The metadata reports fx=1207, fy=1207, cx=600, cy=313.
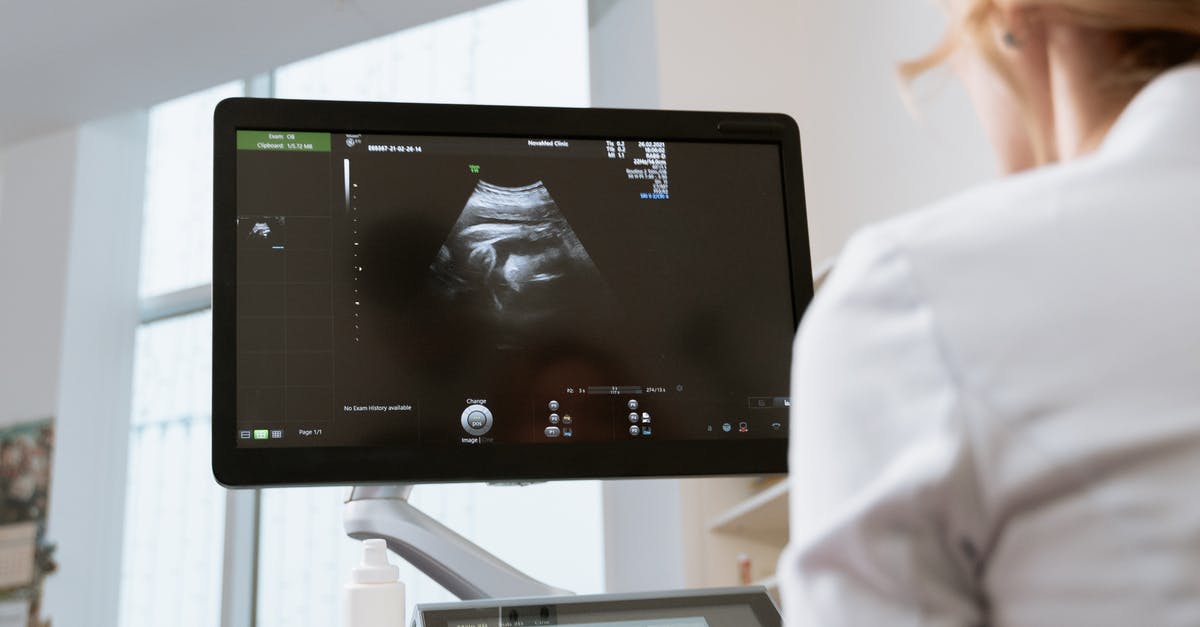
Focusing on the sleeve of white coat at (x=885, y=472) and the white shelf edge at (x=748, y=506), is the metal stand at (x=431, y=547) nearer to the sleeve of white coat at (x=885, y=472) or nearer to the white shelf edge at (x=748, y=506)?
the sleeve of white coat at (x=885, y=472)

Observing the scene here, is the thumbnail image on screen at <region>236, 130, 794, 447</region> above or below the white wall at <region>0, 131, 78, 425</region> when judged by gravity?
below

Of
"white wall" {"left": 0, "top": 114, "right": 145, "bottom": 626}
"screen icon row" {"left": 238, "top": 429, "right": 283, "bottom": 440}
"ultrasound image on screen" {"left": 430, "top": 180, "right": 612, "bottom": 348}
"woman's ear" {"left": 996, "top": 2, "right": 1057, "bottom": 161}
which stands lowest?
"screen icon row" {"left": 238, "top": 429, "right": 283, "bottom": 440}

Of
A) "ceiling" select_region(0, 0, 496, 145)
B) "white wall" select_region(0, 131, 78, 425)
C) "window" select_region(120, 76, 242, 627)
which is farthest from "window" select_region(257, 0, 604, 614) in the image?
"white wall" select_region(0, 131, 78, 425)

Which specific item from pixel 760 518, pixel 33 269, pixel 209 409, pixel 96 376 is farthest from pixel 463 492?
pixel 33 269

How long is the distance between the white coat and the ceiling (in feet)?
10.6

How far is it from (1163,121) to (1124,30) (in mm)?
93

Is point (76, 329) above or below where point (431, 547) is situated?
above

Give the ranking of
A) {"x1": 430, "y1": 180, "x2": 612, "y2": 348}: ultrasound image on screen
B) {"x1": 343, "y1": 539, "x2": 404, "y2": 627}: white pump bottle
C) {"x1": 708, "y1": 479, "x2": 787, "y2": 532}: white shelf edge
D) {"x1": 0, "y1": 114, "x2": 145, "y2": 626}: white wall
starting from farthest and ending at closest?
{"x1": 0, "y1": 114, "x2": 145, "y2": 626}: white wall < {"x1": 708, "y1": 479, "x2": 787, "y2": 532}: white shelf edge < {"x1": 430, "y1": 180, "x2": 612, "y2": 348}: ultrasound image on screen < {"x1": 343, "y1": 539, "x2": 404, "y2": 627}: white pump bottle

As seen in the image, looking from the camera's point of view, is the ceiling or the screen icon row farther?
the ceiling

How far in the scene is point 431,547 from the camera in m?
1.29

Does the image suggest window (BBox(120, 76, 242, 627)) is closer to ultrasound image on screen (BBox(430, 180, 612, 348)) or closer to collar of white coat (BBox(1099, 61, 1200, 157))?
ultrasound image on screen (BBox(430, 180, 612, 348))

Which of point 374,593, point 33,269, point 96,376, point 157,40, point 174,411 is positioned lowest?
point 374,593

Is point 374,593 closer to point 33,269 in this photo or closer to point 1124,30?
point 1124,30

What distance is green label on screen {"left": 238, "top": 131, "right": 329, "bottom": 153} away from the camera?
1.27 m
